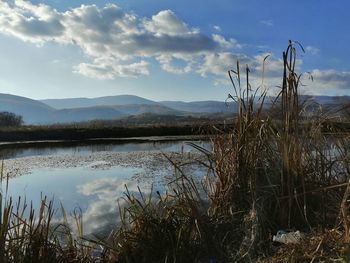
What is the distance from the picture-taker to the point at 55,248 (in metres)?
4.79

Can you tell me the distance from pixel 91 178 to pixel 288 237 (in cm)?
1131

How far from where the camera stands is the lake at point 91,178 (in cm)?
941

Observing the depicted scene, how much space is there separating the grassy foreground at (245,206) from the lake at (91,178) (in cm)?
124

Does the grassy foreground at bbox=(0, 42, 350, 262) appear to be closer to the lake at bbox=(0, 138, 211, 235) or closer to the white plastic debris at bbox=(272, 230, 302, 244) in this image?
the white plastic debris at bbox=(272, 230, 302, 244)

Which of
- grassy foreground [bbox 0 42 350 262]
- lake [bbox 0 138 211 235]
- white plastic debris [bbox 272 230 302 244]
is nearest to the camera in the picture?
white plastic debris [bbox 272 230 302 244]

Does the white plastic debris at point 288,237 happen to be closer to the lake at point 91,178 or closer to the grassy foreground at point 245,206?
the grassy foreground at point 245,206

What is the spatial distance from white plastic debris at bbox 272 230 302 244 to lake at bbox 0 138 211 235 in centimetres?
204

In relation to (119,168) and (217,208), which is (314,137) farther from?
(119,168)

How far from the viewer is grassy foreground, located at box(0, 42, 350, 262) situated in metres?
4.30

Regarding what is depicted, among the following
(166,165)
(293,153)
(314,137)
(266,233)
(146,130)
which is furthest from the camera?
(146,130)

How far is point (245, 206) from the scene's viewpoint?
4566mm

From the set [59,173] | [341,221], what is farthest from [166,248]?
[59,173]

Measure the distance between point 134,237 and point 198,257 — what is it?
705mm

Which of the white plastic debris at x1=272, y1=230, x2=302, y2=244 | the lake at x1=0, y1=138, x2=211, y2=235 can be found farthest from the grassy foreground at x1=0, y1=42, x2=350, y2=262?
the lake at x1=0, y1=138, x2=211, y2=235
